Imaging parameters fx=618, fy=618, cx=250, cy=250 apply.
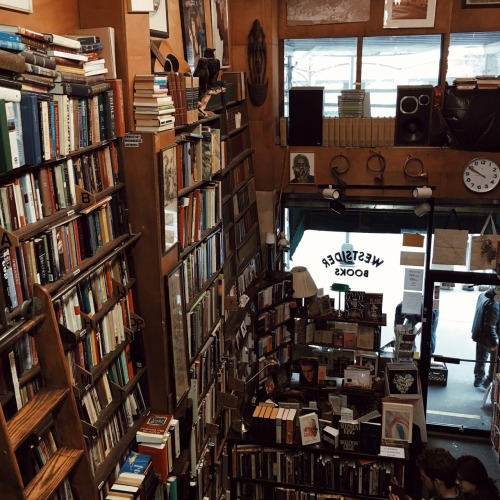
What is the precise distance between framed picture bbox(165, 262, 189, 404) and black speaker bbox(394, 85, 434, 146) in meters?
3.33

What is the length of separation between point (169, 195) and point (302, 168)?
322 centimetres

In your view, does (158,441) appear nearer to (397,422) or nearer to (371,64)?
(397,422)

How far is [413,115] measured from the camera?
5.90 metres

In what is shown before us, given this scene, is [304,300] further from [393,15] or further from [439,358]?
[393,15]

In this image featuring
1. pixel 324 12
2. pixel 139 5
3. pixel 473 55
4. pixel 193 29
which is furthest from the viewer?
pixel 324 12

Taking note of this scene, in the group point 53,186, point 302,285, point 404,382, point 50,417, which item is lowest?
point 404,382

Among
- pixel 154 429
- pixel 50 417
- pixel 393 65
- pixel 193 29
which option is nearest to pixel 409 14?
pixel 393 65

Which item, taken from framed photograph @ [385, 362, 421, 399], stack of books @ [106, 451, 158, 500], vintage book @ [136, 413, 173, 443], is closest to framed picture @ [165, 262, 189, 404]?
vintage book @ [136, 413, 173, 443]

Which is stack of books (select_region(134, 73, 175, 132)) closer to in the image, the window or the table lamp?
the table lamp

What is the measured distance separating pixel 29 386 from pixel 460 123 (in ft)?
14.9

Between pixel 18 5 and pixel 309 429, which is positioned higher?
pixel 18 5

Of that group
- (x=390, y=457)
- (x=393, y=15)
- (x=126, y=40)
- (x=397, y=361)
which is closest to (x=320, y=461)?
(x=390, y=457)

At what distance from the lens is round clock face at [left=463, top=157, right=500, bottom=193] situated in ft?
19.1

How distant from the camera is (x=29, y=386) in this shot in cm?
230
